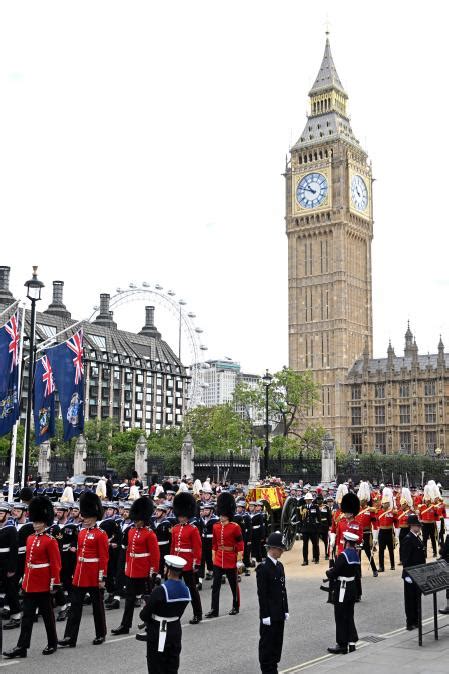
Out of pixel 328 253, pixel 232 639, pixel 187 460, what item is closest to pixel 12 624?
pixel 232 639

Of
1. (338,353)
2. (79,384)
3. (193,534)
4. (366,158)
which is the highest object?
(366,158)

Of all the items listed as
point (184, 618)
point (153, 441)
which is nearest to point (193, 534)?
point (184, 618)

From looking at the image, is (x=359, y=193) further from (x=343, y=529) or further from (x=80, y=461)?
(x=343, y=529)

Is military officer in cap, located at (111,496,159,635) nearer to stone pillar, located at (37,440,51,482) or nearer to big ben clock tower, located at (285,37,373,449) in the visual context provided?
stone pillar, located at (37,440,51,482)

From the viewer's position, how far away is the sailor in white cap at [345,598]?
10695 millimetres

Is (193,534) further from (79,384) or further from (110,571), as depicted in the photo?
(79,384)

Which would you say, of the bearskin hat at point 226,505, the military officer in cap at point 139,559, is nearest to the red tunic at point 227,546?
the bearskin hat at point 226,505

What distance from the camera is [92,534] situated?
1151 centimetres

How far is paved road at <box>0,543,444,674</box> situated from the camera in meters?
9.99

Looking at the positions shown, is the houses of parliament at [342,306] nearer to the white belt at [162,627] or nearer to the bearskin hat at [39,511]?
the bearskin hat at [39,511]

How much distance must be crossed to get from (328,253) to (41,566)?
88.7m

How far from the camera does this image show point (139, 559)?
39.1ft

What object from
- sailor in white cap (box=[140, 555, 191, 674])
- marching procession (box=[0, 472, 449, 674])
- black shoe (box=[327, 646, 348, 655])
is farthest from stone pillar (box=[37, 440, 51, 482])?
sailor in white cap (box=[140, 555, 191, 674])

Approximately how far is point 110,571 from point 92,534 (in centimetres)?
349
